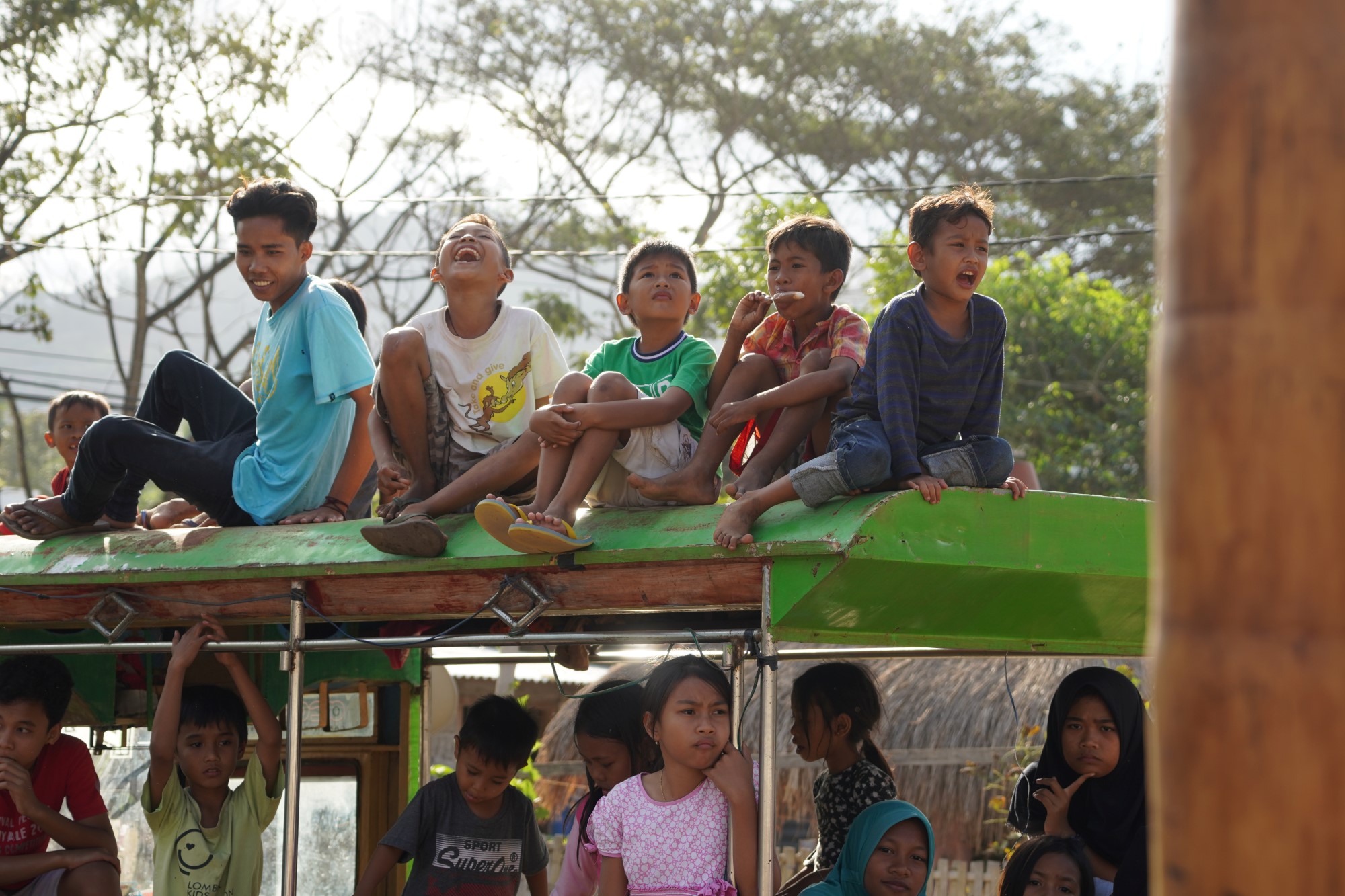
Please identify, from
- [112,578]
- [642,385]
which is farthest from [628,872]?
[112,578]

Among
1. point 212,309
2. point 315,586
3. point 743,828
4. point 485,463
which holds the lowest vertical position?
point 743,828

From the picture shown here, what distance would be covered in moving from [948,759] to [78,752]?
24.0ft

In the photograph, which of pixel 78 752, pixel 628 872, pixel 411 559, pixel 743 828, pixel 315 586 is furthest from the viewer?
pixel 78 752

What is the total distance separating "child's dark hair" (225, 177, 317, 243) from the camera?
17.0ft

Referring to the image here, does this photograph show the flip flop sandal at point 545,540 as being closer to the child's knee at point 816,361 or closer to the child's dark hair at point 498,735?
the child's knee at point 816,361

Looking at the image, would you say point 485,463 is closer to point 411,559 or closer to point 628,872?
point 411,559

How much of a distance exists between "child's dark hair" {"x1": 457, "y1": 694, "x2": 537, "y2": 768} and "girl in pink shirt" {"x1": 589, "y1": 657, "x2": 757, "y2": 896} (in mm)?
1151

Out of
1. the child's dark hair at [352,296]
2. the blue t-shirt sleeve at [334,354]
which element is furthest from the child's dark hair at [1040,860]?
the child's dark hair at [352,296]

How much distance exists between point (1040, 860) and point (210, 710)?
9.38ft

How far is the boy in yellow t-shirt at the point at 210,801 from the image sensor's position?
15.2ft

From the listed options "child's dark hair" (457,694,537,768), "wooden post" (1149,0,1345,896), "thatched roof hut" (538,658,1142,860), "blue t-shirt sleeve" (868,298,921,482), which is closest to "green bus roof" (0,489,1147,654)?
"blue t-shirt sleeve" (868,298,921,482)

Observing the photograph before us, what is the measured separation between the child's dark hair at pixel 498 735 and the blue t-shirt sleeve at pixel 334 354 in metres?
1.27

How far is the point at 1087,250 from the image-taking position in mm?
19609

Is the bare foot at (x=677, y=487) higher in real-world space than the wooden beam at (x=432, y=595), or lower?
higher
